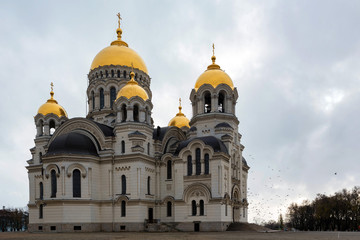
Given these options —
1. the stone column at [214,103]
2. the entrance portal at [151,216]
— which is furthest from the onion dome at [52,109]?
the stone column at [214,103]

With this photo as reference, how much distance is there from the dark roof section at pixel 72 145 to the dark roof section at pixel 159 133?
23.5ft

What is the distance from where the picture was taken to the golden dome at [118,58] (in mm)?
52594

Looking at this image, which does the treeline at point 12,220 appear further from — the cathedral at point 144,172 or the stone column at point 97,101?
the stone column at point 97,101

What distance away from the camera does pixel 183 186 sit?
43.1m

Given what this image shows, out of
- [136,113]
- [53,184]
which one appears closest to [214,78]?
[136,113]

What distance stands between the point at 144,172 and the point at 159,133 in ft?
20.5

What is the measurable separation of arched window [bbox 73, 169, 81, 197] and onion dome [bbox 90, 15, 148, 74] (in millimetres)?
15874

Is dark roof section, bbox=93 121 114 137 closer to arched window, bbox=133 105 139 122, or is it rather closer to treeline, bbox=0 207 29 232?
arched window, bbox=133 105 139 122

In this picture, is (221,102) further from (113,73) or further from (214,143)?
(113,73)

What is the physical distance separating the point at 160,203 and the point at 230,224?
7.73 metres

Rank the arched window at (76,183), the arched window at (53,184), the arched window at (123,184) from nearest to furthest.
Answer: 1. the arched window at (53,184)
2. the arched window at (76,183)
3. the arched window at (123,184)

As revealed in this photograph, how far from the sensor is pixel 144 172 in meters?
43.4

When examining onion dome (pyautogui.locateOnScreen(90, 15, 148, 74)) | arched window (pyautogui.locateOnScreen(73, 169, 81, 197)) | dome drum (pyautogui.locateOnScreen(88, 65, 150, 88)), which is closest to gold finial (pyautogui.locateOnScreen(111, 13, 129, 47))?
onion dome (pyautogui.locateOnScreen(90, 15, 148, 74))

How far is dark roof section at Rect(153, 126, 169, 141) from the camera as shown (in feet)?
156
